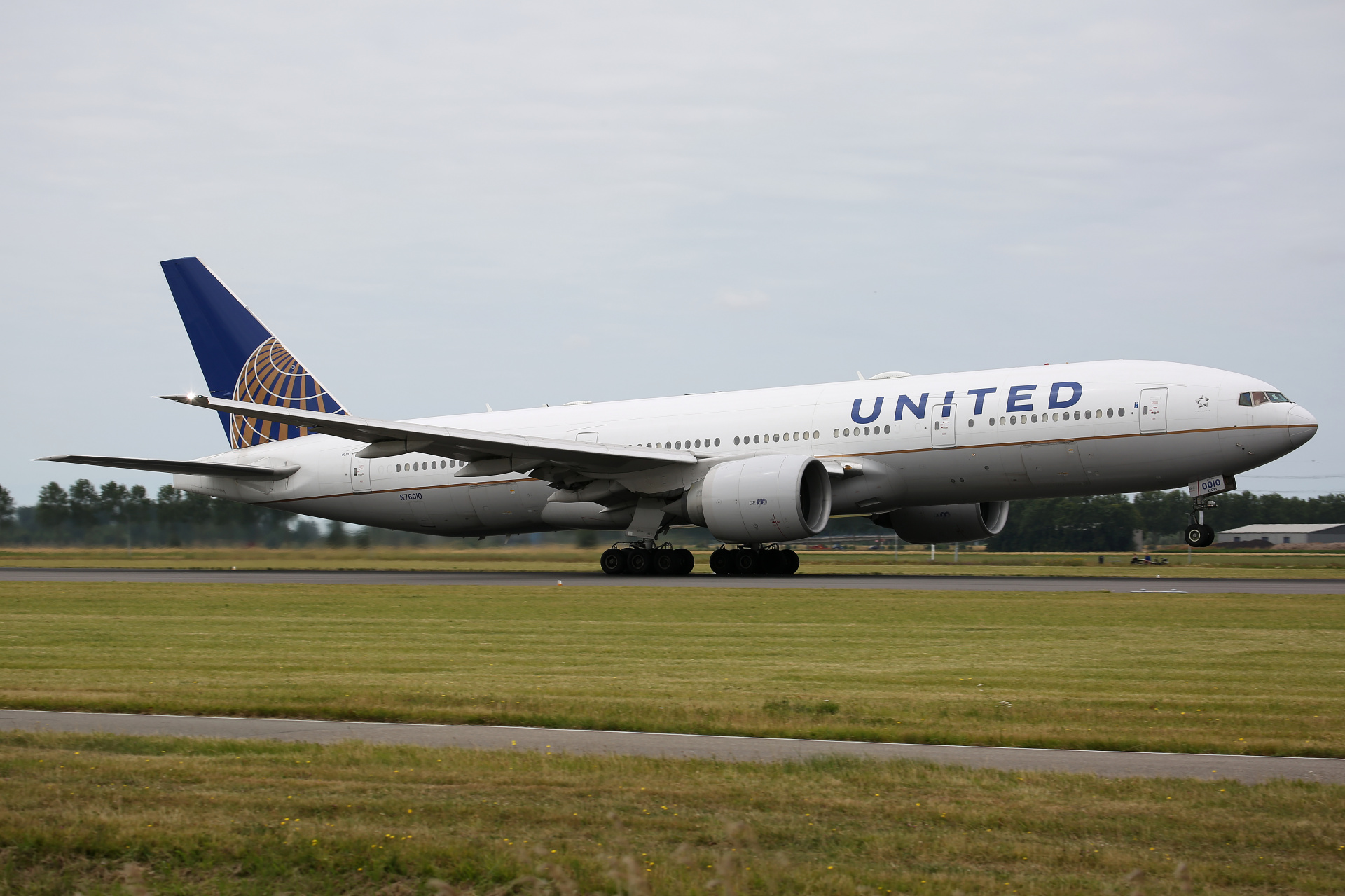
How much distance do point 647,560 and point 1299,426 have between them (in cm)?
1476

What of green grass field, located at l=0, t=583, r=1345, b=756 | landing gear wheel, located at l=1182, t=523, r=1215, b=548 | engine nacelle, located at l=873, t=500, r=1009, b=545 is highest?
engine nacelle, located at l=873, t=500, r=1009, b=545

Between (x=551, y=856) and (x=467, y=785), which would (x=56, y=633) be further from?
(x=551, y=856)

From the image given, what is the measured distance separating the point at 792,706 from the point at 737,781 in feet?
9.66

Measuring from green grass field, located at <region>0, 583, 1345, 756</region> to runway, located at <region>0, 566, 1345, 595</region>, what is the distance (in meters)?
2.72

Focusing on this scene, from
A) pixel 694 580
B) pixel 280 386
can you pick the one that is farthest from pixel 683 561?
pixel 280 386

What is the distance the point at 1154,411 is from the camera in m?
26.7

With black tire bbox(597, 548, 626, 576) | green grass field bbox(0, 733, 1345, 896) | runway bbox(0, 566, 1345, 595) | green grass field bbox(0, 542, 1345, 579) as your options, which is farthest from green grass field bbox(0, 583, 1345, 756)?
green grass field bbox(0, 542, 1345, 579)

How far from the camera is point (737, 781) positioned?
7383 millimetres

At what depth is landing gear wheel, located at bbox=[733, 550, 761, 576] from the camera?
31438mm

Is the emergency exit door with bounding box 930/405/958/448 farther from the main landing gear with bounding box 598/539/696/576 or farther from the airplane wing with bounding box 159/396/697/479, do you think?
the main landing gear with bounding box 598/539/696/576

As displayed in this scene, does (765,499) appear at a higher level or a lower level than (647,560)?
higher

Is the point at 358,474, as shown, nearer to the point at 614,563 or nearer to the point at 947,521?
the point at 614,563

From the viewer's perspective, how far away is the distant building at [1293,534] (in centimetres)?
8894

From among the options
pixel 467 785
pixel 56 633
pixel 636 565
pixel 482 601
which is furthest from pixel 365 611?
pixel 467 785
